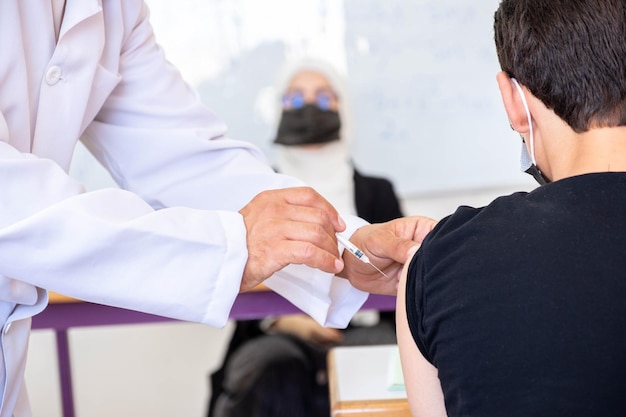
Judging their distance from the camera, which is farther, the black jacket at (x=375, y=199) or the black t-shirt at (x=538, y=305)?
the black jacket at (x=375, y=199)

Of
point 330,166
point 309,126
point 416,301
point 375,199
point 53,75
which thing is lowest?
point 375,199

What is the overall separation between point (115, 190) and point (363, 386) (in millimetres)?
504

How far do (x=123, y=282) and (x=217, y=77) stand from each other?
2220mm

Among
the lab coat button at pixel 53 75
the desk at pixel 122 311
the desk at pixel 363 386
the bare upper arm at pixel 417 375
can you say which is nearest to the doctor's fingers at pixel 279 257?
the bare upper arm at pixel 417 375

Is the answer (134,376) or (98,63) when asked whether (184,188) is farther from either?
(134,376)

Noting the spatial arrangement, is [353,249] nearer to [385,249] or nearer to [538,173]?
[385,249]

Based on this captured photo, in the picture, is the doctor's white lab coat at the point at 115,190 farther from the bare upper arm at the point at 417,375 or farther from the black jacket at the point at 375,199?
the black jacket at the point at 375,199

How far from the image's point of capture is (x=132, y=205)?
3.44ft

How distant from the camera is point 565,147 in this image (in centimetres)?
93

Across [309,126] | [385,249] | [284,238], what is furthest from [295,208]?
[309,126]

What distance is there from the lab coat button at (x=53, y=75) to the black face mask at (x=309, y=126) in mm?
1670

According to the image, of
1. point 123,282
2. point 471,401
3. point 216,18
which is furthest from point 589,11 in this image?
point 216,18

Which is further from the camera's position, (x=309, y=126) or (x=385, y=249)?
(x=309, y=126)

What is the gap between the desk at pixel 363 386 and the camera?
3.73ft
